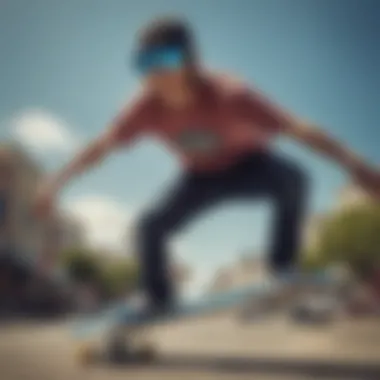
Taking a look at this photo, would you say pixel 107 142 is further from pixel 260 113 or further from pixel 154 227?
pixel 260 113

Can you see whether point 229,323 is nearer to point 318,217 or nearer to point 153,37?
point 318,217

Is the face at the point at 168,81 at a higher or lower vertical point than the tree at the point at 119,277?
higher

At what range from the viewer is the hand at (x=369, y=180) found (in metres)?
1.64

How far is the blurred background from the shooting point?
1618 millimetres

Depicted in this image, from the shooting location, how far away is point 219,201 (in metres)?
1.67

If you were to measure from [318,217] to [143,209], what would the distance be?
1.19 feet

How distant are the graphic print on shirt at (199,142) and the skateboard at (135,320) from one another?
29 cm

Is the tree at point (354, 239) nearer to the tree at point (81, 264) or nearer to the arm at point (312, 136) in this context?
the arm at point (312, 136)

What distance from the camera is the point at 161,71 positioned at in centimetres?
166

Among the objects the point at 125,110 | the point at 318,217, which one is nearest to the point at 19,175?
the point at 125,110

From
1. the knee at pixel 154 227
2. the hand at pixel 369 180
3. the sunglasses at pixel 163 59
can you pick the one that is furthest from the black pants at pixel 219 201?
the sunglasses at pixel 163 59

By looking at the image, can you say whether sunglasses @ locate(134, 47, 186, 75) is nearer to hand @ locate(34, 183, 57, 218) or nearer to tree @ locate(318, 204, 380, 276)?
hand @ locate(34, 183, 57, 218)

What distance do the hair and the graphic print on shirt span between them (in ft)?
0.49

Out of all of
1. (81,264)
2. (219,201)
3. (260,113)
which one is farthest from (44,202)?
(260,113)
